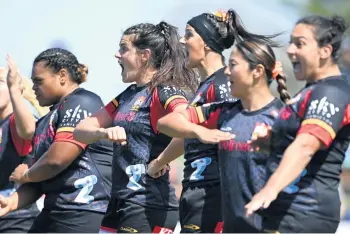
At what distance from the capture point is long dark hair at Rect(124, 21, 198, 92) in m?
6.55

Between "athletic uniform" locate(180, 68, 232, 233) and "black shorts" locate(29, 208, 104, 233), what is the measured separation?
2.23 ft

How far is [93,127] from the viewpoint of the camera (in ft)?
20.3

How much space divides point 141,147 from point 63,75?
2.59ft

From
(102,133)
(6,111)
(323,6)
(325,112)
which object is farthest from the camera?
(323,6)

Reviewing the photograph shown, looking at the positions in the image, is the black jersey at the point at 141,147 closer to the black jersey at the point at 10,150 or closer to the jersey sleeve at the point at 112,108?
the jersey sleeve at the point at 112,108

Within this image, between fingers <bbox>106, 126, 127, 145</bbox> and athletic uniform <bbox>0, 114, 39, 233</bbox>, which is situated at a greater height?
fingers <bbox>106, 126, 127, 145</bbox>

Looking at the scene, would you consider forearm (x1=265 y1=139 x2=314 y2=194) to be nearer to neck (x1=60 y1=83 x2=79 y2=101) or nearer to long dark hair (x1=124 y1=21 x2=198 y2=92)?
long dark hair (x1=124 y1=21 x2=198 y2=92)

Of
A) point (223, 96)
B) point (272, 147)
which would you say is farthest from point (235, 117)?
point (223, 96)

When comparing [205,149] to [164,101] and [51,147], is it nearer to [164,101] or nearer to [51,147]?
[164,101]

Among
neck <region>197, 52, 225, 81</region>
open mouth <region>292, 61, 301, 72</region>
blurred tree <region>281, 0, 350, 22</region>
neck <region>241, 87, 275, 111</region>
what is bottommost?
blurred tree <region>281, 0, 350, 22</region>

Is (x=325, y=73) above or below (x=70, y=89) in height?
above

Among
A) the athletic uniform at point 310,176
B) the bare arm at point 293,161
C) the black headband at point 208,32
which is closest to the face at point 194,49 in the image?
the black headband at point 208,32

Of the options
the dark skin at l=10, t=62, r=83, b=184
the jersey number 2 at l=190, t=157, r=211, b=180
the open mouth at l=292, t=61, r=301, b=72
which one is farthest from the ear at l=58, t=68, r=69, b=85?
the open mouth at l=292, t=61, r=301, b=72

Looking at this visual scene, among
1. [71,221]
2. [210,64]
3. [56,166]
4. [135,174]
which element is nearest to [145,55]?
[210,64]
